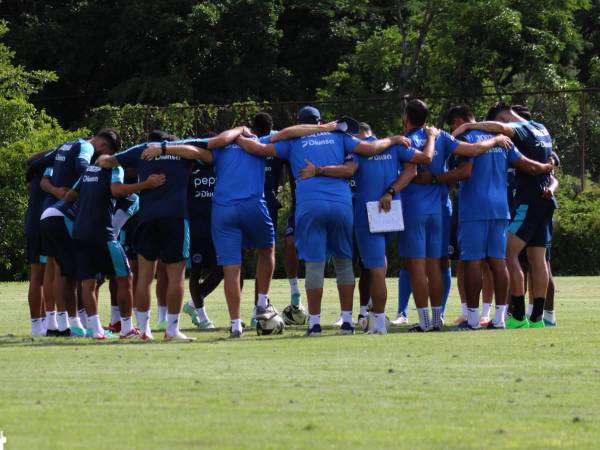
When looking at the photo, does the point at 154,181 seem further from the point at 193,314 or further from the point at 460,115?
the point at 460,115

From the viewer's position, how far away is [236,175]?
1441cm

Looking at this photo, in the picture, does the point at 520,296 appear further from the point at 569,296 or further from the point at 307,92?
the point at 307,92

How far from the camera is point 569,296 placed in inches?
886

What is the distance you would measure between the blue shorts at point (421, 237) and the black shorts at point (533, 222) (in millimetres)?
869

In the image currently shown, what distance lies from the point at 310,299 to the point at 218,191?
4.49ft

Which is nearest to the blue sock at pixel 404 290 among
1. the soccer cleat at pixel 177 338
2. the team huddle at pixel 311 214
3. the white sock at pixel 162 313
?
the team huddle at pixel 311 214

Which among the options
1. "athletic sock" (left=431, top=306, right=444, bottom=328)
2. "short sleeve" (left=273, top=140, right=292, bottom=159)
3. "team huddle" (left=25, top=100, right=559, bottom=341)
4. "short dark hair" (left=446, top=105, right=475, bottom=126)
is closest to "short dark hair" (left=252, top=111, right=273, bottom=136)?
"team huddle" (left=25, top=100, right=559, bottom=341)

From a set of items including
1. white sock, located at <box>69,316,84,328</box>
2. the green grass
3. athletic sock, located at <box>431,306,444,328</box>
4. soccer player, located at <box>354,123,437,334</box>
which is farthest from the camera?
white sock, located at <box>69,316,84,328</box>

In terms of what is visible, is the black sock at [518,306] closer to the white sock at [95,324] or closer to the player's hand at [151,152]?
the player's hand at [151,152]

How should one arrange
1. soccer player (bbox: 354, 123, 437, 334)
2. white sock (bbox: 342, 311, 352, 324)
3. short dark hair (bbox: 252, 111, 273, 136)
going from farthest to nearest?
short dark hair (bbox: 252, 111, 273, 136) < white sock (bbox: 342, 311, 352, 324) < soccer player (bbox: 354, 123, 437, 334)

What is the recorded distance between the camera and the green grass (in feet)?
26.3

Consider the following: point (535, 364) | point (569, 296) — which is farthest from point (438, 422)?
point (569, 296)

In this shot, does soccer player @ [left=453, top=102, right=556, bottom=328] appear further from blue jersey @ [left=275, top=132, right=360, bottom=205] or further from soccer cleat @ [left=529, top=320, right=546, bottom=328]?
blue jersey @ [left=275, top=132, right=360, bottom=205]

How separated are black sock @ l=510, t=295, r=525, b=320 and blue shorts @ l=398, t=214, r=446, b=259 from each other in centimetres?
99
